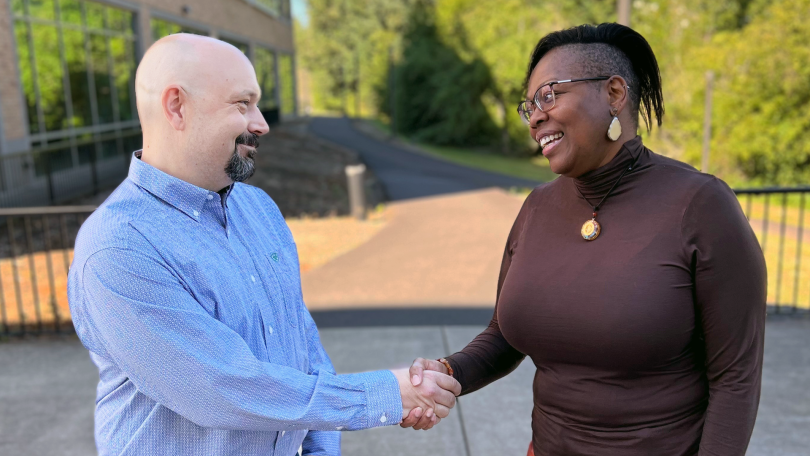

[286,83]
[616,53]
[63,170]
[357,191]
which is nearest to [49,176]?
[63,170]

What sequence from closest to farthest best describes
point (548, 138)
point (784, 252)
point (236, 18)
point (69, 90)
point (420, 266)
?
point (548, 138), point (420, 266), point (784, 252), point (69, 90), point (236, 18)

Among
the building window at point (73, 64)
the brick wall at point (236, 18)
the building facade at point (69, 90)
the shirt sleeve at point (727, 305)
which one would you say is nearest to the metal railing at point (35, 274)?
the building facade at point (69, 90)

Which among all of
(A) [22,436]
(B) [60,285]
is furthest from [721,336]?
(B) [60,285]

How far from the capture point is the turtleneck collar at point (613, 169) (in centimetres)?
187

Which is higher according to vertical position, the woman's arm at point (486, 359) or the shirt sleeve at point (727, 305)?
the shirt sleeve at point (727, 305)

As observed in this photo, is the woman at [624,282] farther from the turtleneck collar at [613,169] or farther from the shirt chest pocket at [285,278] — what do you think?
the shirt chest pocket at [285,278]

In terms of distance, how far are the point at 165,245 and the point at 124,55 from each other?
1774cm

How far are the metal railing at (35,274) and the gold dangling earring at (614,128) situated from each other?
17.1 ft

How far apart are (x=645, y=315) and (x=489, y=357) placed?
27.7 inches

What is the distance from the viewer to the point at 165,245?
1.64m

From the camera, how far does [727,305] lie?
1654 millimetres

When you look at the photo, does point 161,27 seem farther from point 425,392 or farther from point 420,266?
point 425,392

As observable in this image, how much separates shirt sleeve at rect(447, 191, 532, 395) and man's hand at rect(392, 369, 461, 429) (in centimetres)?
7

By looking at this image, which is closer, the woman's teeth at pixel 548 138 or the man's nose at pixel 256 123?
the man's nose at pixel 256 123
